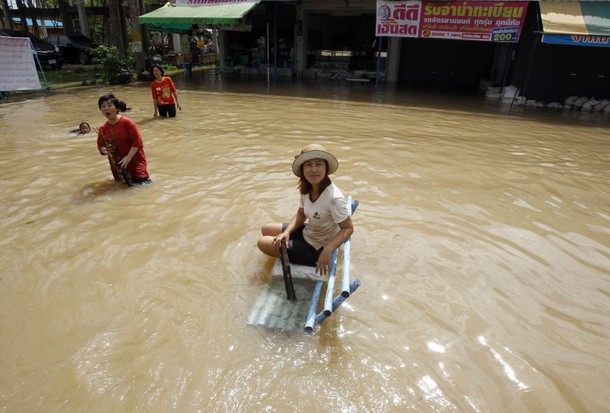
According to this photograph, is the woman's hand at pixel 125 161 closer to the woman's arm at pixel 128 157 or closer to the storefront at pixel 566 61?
the woman's arm at pixel 128 157

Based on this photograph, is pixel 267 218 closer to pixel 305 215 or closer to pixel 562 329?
pixel 305 215

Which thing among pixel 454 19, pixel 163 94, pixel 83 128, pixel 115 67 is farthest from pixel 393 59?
pixel 83 128

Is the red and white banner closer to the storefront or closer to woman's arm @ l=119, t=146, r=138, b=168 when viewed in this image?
the storefront

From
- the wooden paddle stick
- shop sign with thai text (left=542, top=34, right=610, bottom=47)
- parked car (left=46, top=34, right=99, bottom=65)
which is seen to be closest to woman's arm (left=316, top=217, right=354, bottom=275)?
the wooden paddle stick

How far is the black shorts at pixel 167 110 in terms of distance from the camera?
9.09 meters

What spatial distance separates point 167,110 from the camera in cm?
919

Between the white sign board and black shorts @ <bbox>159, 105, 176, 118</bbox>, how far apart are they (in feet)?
20.9

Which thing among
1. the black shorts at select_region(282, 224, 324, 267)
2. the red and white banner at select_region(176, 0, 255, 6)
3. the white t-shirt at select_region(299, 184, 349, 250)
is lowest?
the black shorts at select_region(282, 224, 324, 267)

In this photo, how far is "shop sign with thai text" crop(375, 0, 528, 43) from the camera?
11.8 m

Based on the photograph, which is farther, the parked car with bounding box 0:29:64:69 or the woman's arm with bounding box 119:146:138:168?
the parked car with bounding box 0:29:64:69

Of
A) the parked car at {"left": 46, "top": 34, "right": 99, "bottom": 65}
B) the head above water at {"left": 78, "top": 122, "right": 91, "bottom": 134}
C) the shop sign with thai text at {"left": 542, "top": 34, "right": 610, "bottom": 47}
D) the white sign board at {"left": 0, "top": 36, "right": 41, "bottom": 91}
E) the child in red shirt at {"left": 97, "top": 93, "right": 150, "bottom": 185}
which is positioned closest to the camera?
the child in red shirt at {"left": 97, "top": 93, "right": 150, "bottom": 185}

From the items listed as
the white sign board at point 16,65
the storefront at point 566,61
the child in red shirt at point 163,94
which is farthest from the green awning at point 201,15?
the storefront at point 566,61

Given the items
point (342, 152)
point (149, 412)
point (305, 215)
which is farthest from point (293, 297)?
point (342, 152)

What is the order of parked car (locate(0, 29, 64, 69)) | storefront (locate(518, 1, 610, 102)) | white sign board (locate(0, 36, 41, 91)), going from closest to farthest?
1. storefront (locate(518, 1, 610, 102))
2. white sign board (locate(0, 36, 41, 91))
3. parked car (locate(0, 29, 64, 69))
